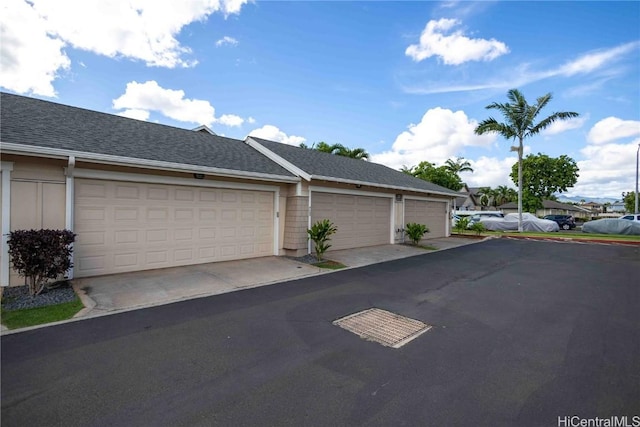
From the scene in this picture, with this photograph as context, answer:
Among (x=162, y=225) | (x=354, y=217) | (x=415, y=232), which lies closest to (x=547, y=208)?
(x=415, y=232)

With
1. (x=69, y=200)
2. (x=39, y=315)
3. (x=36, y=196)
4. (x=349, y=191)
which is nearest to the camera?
(x=39, y=315)

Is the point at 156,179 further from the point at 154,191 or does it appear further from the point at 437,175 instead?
the point at 437,175

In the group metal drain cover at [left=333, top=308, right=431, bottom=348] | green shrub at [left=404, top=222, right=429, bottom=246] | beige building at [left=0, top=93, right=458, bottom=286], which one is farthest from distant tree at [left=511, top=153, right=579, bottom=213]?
metal drain cover at [left=333, top=308, right=431, bottom=348]

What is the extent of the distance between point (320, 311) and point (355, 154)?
22.8 metres

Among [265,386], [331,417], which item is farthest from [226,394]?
[331,417]

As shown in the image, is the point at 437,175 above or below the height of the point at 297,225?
above

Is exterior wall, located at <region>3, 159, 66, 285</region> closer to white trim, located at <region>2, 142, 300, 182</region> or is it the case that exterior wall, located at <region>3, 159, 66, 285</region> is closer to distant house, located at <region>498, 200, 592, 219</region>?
white trim, located at <region>2, 142, 300, 182</region>

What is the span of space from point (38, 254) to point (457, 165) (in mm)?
41020

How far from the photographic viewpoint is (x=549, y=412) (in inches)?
103

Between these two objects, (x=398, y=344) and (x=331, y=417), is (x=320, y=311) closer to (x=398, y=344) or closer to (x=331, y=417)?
(x=398, y=344)

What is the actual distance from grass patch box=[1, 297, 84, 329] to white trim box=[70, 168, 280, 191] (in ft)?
9.73

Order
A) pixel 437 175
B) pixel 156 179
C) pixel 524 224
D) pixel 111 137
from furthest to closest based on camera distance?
1. pixel 437 175
2. pixel 524 224
3. pixel 111 137
4. pixel 156 179

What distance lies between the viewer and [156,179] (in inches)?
304

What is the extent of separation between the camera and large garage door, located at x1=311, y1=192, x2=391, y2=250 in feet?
37.6
